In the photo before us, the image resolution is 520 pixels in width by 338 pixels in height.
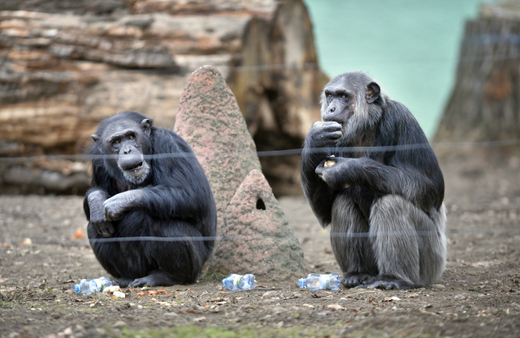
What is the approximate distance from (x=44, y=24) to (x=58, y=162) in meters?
1.93

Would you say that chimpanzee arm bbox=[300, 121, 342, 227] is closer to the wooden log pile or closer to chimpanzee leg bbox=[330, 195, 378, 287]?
chimpanzee leg bbox=[330, 195, 378, 287]

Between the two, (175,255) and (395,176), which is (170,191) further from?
(395,176)

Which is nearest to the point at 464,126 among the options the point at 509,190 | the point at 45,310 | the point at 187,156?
the point at 509,190

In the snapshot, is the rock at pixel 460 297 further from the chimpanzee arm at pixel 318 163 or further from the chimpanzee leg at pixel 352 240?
the chimpanzee arm at pixel 318 163

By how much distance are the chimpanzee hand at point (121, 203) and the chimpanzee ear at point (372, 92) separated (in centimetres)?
203

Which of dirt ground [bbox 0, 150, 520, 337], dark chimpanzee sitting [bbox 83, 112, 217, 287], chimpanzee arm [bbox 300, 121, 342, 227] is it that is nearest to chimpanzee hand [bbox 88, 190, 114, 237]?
dark chimpanzee sitting [bbox 83, 112, 217, 287]

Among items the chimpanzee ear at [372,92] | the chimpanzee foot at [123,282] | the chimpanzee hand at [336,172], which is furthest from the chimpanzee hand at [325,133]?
the chimpanzee foot at [123,282]

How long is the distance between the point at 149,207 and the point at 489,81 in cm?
867

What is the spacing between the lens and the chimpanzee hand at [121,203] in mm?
4402

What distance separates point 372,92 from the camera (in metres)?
4.55

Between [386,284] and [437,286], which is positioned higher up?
[386,284]

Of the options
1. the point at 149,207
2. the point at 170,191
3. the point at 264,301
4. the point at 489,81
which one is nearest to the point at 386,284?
the point at 264,301

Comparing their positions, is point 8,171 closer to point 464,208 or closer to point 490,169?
point 464,208

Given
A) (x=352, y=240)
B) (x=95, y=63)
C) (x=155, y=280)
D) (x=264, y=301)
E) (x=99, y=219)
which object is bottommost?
(x=155, y=280)
